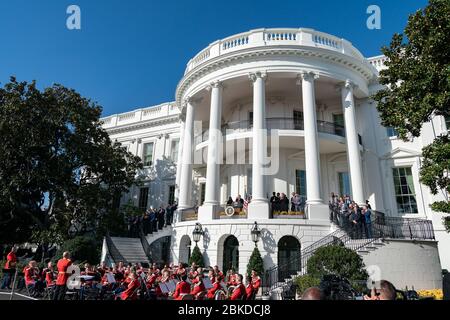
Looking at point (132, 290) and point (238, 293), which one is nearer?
point (238, 293)

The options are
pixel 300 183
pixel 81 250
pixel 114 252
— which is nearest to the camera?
pixel 81 250

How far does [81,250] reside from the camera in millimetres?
17125

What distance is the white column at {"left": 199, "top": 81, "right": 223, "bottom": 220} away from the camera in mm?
17000

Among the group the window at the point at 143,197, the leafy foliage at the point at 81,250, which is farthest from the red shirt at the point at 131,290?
the window at the point at 143,197

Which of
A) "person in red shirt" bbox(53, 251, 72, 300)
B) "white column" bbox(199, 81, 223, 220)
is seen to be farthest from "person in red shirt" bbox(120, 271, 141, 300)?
"white column" bbox(199, 81, 223, 220)

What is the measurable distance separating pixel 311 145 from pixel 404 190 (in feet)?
24.5

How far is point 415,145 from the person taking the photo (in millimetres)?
19125

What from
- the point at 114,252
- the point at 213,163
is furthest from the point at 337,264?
the point at 114,252

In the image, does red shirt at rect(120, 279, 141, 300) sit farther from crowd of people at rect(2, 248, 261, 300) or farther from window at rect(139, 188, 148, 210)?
window at rect(139, 188, 148, 210)

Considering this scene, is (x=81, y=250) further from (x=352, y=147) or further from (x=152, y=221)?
(x=352, y=147)

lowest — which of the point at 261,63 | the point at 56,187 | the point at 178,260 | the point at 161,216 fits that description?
the point at 178,260
